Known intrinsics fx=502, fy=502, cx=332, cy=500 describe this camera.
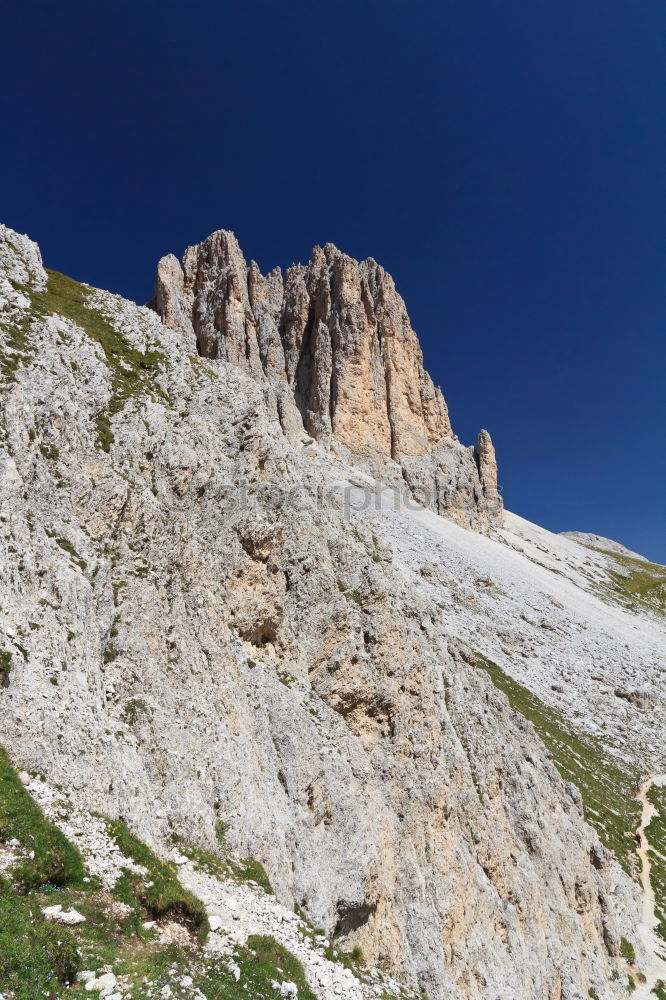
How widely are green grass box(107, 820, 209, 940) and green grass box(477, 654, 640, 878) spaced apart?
34.9 meters

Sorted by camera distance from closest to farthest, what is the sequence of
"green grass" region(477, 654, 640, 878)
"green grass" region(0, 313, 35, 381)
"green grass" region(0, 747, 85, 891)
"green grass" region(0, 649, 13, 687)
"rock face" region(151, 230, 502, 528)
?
"green grass" region(0, 747, 85, 891) → "green grass" region(0, 649, 13, 687) → "green grass" region(0, 313, 35, 381) → "green grass" region(477, 654, 640, 878) → "rock face" region(151, 230, 502, 528)

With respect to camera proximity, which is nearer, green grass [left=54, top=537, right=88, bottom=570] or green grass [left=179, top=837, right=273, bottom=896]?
green grass [left=179, top=837, right=273, bottom=896]

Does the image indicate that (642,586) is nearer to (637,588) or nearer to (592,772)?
A: (637,588)

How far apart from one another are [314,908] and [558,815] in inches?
804

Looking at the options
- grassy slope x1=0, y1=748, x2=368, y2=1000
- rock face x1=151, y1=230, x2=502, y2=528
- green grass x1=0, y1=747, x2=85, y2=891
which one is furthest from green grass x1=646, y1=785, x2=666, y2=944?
rock face x1=151, y1=230, x2=502, y2=528

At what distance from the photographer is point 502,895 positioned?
23.3m

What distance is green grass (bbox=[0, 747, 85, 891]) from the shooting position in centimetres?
891

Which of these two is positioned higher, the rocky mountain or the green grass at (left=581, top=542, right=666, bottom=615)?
the green grass at (left=581, top=542, right=666, bottom=615)

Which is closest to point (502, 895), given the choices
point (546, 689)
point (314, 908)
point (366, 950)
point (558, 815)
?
point (558, 815)

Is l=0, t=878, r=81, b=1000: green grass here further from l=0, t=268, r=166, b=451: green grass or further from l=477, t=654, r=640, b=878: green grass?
l=477, t=654, r=640, b=878: green grass

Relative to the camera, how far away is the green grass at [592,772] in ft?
122

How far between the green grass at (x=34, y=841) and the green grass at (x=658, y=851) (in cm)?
3805

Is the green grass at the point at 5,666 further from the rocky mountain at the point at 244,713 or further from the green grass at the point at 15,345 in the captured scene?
the green grass at the point at 15,345

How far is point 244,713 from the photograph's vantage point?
687 inches
